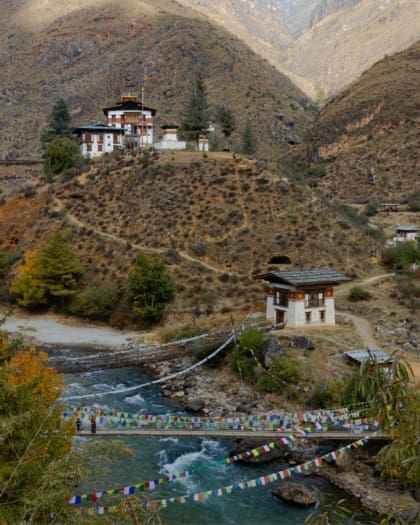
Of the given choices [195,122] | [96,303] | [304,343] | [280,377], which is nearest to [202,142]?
[195,122]

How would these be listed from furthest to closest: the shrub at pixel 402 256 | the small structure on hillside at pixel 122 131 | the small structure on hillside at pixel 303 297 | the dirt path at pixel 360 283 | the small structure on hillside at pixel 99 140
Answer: the small structure on hillside at pixel 122 131 → the small structure on hillside at pixel 99 140 → the shrub at pixel 402 256 → the dirt path at pixel 360 283 → the small structure on hillside at pixel 303 297

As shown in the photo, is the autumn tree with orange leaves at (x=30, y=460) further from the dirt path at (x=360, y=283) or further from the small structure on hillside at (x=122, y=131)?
the small structure on hillside at (x=122, y=131)

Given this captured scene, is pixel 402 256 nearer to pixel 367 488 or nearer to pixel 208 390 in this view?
pixel 208 390

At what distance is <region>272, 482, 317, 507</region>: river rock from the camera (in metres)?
20.8

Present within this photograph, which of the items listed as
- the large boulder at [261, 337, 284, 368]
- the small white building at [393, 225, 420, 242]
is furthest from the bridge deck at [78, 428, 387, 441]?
the small white building at [393, 225, 420, 242]

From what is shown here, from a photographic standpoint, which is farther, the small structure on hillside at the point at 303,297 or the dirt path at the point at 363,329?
the small structure on hillside at the point at 303,297

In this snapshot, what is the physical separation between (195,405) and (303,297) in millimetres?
9782

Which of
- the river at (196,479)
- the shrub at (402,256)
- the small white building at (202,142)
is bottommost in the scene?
the river at (196,479)

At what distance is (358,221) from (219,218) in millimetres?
14709

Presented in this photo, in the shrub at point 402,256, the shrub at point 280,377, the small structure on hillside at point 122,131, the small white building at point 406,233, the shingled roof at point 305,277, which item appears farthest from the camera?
the small structure on hillside at point 122,131

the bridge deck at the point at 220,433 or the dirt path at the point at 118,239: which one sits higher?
the dirt path at the point at 118,239

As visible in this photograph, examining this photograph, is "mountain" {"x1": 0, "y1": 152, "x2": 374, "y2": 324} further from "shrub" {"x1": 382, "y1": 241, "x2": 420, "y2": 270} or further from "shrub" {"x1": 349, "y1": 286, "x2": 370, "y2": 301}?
"shrub" {"x1": 349, "y1": 286, "x2": 370, "y2": 301}

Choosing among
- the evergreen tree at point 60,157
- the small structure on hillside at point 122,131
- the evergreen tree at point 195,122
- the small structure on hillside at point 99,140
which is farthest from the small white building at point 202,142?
the evergreen tree at point 60,157

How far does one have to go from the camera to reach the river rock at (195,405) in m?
29.9
